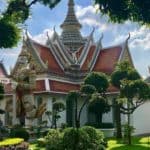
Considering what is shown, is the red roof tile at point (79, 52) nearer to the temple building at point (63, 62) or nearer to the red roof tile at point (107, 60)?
the temple building at point (63, 62)

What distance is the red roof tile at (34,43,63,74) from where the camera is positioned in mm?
33656

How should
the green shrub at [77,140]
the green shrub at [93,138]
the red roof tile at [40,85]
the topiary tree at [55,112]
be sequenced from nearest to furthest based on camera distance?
the green shrub at [77,140], the green shrub at [93,138], the topiary tree at [55,112], the red roof tile at [40,85]

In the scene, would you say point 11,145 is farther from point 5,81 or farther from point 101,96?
point 5,81

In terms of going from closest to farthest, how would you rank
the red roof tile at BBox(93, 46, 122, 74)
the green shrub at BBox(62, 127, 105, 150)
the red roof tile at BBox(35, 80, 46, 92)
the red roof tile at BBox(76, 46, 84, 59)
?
1. the green shrub at BBox(62, 127, 105, 150)
2. the red roof tile at BBox(35, 80, 46, 92)
3. the red roof tile at BBox(93, 46, 122, 74)
4. the red roof tile at BBox(76, 46, 84, 59)

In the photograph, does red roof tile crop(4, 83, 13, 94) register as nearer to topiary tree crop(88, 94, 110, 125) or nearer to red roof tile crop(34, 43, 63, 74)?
red roof tile crop(34, 43, 63, 74)

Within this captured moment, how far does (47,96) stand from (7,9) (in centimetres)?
1584

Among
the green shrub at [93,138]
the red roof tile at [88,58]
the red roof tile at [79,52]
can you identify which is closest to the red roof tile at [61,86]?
the red roof tile at [88,58]

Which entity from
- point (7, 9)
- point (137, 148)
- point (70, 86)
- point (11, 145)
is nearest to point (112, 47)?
point (70, 86)

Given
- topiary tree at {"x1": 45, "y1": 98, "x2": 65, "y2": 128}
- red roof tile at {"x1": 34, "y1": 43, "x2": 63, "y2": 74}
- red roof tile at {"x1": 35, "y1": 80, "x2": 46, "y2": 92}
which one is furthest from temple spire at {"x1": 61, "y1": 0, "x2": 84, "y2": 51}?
topiary tree at {"x1": 45, "y1": 98, "x2": 65, "y2": 128}

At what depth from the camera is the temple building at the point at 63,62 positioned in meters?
31.4

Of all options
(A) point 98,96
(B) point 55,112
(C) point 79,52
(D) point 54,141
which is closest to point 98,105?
(A) point 98,96

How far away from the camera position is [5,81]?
1474 inches

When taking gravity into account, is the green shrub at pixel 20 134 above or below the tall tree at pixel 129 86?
below

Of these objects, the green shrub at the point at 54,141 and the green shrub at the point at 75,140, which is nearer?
the green shrub at the point at 75,140
